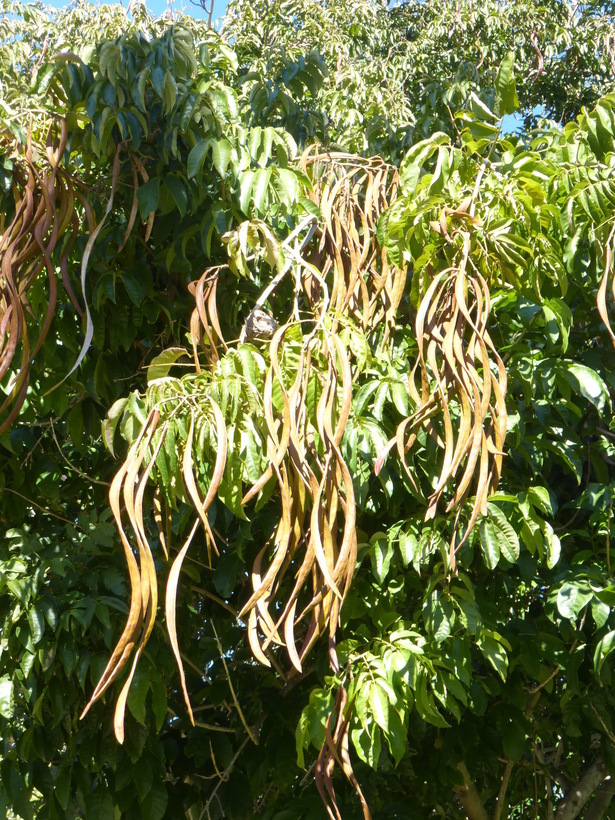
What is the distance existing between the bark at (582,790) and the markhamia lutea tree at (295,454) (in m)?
0.02

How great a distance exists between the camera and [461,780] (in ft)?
8.05

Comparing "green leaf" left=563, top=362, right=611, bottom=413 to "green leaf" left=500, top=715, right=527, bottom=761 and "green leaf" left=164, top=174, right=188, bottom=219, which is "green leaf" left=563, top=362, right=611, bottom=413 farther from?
"green leaf" left=164, top=174, right=188, bottom=219

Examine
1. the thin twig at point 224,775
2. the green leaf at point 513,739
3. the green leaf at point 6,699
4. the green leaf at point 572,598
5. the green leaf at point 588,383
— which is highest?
the green leaf at point 588,383

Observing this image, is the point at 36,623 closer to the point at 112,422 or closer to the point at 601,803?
the point at 112,422

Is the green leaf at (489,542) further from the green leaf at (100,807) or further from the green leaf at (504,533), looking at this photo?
the green leaf at (100,807)

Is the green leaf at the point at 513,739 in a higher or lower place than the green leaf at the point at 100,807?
lower

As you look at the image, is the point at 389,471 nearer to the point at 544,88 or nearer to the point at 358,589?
the point at 358,589

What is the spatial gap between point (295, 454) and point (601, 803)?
68.0 inches

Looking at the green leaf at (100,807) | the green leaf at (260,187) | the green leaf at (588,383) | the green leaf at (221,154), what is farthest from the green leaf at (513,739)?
the green leaf at (221,154)

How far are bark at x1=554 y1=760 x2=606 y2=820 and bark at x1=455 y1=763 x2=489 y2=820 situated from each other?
0.23 m

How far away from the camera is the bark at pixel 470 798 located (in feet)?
8.52

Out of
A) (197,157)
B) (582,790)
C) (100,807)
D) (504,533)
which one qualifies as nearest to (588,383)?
(504,533)

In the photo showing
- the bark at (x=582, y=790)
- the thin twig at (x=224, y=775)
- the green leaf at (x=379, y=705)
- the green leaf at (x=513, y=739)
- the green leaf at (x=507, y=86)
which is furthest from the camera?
the bark at (x=582, y=790)

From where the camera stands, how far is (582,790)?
8.96ft
